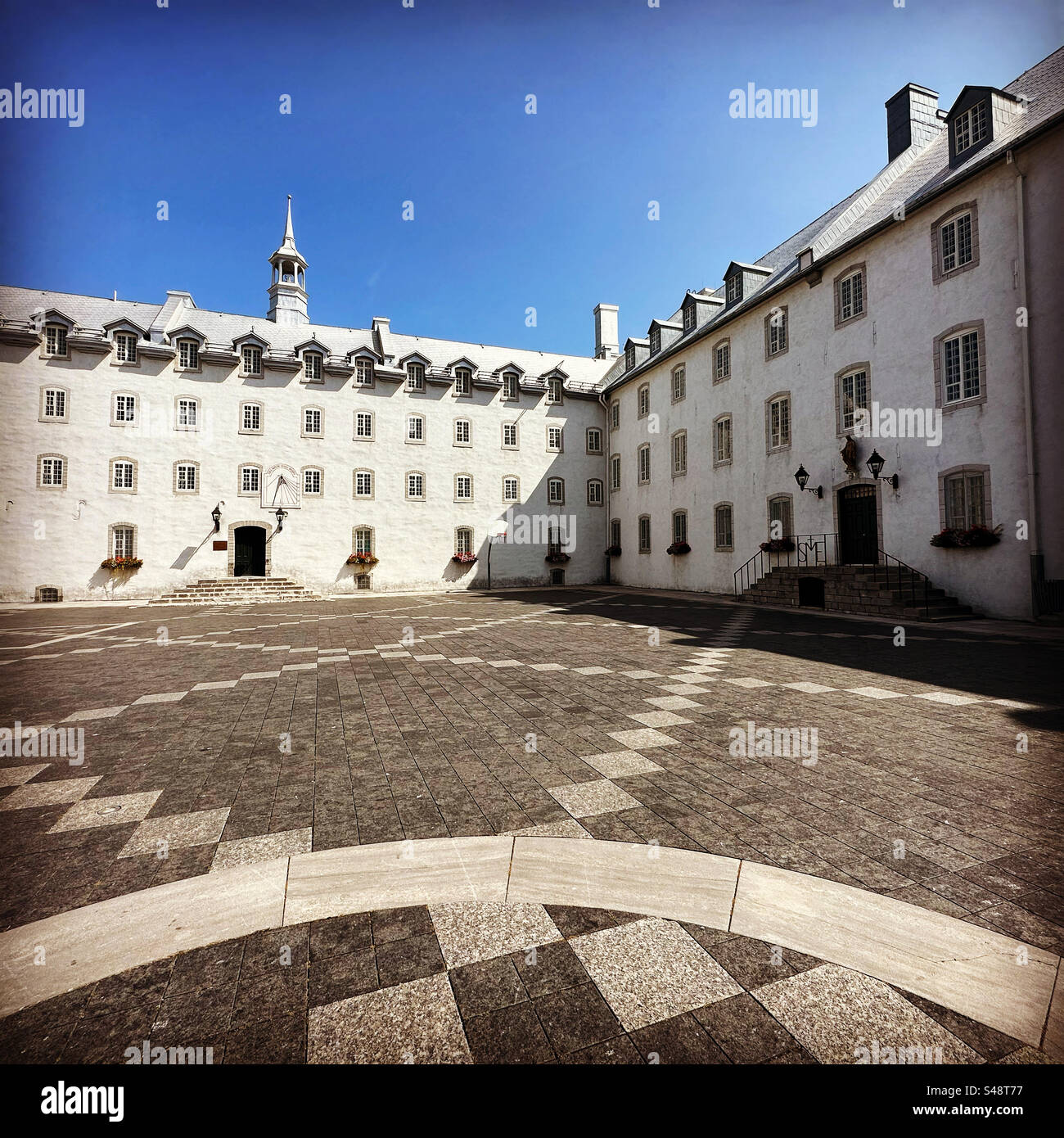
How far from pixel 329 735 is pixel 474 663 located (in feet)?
12.1

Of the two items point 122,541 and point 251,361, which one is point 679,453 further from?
point 122,541

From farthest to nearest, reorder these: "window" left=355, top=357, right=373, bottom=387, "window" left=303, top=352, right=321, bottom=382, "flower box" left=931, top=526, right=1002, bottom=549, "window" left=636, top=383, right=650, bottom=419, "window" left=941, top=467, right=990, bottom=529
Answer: "window" left=636, top=383, right=650, bottom=419 → "window" left=355, top=357, right=373, bottom=387 → "window" left=303, top=352, right=321, bottom=382 → "window" left=941, top=467, right=990, bottom=529 → "flower box" left=931, top=526, right=1002, bottom=549

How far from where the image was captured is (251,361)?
2734 cm

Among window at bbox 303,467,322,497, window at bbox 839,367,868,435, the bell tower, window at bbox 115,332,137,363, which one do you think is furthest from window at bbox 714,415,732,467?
the bell tower

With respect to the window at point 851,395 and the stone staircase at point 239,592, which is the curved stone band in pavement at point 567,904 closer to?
the window at point 851,395

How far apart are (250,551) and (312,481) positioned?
167 inches

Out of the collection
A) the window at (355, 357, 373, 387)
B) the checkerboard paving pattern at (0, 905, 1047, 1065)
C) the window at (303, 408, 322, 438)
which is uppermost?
the window at (355, 357, 373, 387)

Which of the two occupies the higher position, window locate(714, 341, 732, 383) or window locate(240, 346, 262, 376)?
window locate(240, 346, 262, 376)

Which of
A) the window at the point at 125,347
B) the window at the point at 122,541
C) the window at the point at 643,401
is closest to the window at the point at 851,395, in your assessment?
the window at the point at 643,401

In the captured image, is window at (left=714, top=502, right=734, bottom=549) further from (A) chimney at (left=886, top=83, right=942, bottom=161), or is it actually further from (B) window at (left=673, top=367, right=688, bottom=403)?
(A) chimney at (left=886, top=83, right=942, bottom=161)

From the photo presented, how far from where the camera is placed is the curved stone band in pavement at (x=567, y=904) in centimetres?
223

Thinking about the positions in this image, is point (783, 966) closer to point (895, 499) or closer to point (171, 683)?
point (171, 683)

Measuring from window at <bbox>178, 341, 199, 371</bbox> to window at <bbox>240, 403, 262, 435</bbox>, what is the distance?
2.60 metres

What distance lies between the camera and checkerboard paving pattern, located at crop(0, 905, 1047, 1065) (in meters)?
1.91
